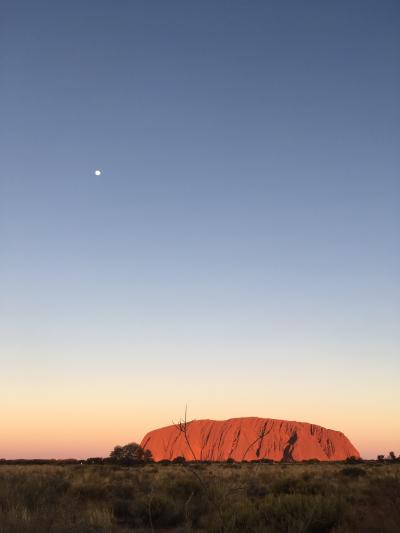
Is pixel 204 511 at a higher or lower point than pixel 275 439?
higher

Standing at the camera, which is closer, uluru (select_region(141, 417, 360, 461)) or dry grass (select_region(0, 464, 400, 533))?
dry grass (select_region(0, 464, 400, 533))

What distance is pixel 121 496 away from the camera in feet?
61.2

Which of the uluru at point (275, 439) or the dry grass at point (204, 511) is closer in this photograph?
the dry grass at point (204, 511)

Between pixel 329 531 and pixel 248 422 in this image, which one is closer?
pixel 329 531

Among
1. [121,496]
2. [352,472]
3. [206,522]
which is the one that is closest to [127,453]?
[352,472]

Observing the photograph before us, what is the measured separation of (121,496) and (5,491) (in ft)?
21.8

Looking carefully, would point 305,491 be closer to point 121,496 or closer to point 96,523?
point 121,496

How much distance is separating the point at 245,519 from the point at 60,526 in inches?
174

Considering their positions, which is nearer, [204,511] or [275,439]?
[204,511]

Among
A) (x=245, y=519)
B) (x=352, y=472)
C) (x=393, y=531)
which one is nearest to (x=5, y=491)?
(x=245, y=519)

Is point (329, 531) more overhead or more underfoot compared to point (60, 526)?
more underfoot

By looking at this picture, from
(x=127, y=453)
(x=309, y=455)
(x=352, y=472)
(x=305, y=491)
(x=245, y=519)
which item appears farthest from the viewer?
(x=309, y=455)

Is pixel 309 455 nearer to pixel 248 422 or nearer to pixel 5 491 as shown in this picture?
pixel 248 422

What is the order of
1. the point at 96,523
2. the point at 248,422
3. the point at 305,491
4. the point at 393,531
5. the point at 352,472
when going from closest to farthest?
the point at 393,531 → the point at 96,523 → the point at 305,491 → the point at 352,472 → the point at 248,422
